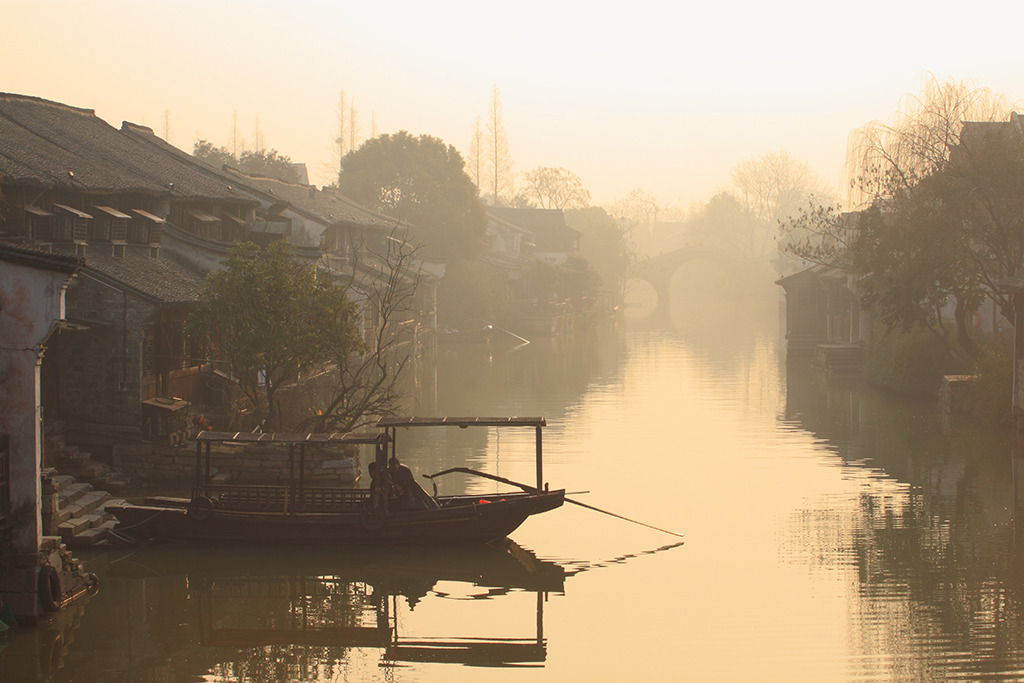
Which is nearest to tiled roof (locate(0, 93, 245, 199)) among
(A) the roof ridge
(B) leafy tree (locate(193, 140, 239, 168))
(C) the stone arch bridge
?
(A) the roof ridge

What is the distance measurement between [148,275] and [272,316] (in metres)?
3.09

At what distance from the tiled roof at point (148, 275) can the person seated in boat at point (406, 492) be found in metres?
6.26

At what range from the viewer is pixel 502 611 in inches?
504

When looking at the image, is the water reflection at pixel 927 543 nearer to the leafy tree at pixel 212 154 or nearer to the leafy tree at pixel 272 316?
the leafy tree at pixel 272 316

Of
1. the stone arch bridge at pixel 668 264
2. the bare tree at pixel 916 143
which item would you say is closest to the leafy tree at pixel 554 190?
the stone arch bridge at pixel 668 264

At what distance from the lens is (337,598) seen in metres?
13.2

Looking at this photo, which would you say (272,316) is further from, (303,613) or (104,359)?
(303,613)

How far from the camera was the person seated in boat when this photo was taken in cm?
1464

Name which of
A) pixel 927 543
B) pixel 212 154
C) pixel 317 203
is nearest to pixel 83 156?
pixel 317 203

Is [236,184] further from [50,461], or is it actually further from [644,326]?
[644,326]

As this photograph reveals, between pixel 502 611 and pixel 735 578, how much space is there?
10.3 ft

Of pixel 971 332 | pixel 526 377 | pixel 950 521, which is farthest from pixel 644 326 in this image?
pixel 950 521

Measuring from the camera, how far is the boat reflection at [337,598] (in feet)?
37.8

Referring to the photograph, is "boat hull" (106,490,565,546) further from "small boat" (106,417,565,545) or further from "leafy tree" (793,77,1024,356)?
"leafy tree" (793,77,1024,356)
